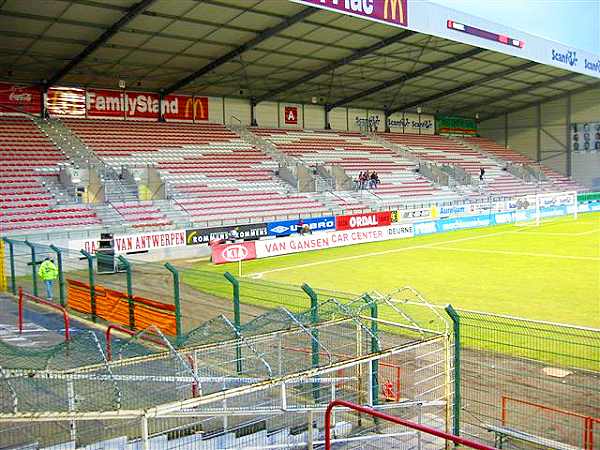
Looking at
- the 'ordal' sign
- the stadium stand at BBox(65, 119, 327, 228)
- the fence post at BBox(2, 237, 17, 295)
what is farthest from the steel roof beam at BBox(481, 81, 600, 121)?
the fence post at BBox(2, 237, 17, 295)

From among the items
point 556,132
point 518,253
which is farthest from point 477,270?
point 556,132

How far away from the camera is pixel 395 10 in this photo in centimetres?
3231

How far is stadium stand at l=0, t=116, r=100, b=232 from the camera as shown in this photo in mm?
27562

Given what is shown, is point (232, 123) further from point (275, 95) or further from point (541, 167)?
point (541, 167)

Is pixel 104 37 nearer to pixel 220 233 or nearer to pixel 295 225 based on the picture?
pixel 220 233

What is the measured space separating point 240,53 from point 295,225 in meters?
10.1

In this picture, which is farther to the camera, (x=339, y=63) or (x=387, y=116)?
(x=387, y=116)

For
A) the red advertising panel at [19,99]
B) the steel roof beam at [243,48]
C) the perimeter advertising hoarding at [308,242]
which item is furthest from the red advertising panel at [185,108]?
the perimeter advertising hoarding at [308,242]

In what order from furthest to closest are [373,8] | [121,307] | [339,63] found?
[339,63] < [373,8] < [121,307]

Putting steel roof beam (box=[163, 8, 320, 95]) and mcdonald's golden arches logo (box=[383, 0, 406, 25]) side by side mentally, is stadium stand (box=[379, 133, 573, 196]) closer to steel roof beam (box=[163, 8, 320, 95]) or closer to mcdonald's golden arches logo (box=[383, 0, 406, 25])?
steel roof beam (box=[163, 8, 320, 95])

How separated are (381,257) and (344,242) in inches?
191

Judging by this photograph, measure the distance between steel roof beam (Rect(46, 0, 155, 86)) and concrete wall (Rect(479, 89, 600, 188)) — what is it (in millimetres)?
49107

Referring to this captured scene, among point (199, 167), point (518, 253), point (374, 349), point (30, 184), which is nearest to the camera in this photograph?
point (374, 349)

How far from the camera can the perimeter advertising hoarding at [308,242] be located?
2697cm
